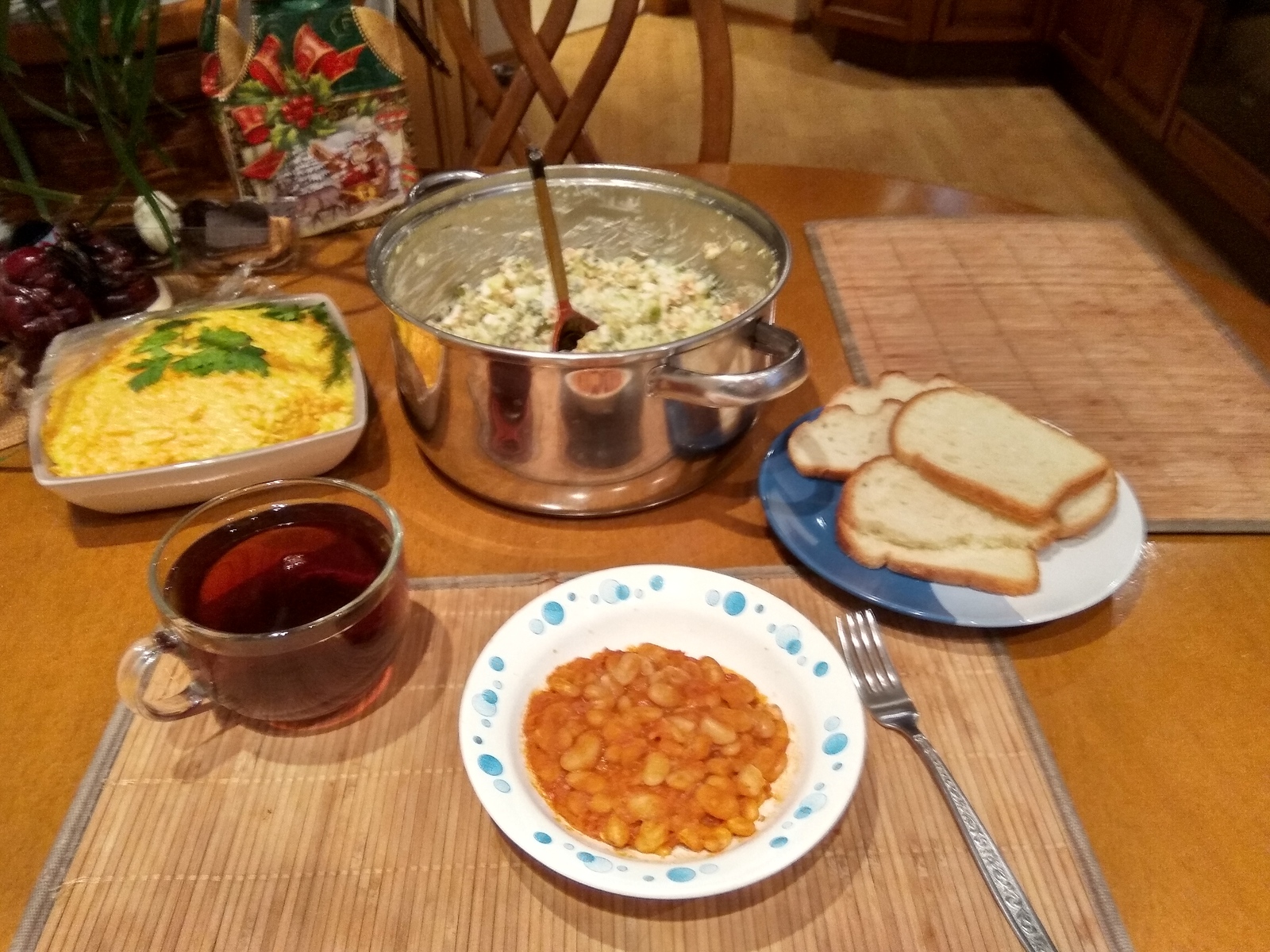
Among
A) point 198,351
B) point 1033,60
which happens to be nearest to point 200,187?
point 198,351

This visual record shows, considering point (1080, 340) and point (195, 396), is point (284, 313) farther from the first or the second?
point (1080, 340)

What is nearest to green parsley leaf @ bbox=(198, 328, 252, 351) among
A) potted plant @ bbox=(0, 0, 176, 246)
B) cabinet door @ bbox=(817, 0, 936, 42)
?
potted plant @ bbox=(0, 0, 176, 246)

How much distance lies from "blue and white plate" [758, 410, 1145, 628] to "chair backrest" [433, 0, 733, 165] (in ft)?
A: 3.40

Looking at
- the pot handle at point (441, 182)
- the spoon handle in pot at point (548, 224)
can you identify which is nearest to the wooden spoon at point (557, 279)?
the spoon handle in pot at point (548, 224)

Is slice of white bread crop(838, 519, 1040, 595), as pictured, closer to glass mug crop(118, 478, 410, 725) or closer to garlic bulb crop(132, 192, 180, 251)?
glass mug crop(118, 478, 410, 725)

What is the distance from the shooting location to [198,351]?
1.06 metres

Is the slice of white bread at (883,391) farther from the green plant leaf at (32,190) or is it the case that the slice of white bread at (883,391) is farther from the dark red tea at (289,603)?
the green plant leaf at (32,190)

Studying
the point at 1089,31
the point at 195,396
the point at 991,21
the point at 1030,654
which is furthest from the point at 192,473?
the point at 991,21

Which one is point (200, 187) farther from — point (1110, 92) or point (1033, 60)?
point (1033, 60)

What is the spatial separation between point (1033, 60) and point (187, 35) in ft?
15.4

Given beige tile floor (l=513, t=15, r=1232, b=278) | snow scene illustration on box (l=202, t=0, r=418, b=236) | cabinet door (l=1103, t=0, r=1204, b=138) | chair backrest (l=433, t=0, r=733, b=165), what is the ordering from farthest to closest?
beige tile floor (l=513, t=15, r=1232, b=278) < cabinet door (l=1103, t=0, r=1204, b=138) < chair backrest (l=433, t=0, r=733, b=165) < snow scene illustration on box (l=202, t=0, r=418, b=236)

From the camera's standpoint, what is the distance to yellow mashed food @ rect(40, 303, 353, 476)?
974 millimetres

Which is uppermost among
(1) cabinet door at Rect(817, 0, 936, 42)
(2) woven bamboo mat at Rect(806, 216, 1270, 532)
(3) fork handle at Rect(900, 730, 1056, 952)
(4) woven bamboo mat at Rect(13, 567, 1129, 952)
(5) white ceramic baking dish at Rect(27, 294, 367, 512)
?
(5) white ceramic baking dish at Rect(27, 294, 367, 512)

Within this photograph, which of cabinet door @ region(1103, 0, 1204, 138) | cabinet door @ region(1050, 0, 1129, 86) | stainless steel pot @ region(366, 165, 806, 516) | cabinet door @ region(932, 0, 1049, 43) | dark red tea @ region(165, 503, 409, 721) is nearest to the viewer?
dark red tea @ region(165, 503, 409, 721)
